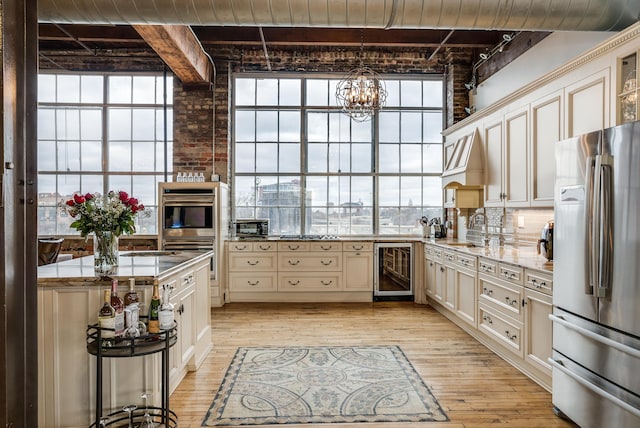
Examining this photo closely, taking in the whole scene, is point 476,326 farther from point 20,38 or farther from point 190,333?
point 20,38

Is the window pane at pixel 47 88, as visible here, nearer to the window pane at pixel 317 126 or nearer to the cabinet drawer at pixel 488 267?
the window pane at pixel 317 126

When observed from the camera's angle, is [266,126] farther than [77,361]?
Yes

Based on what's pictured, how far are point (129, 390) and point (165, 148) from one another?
453cm

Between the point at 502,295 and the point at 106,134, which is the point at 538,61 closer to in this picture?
the point at 502,295

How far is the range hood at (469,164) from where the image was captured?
4.72 meters

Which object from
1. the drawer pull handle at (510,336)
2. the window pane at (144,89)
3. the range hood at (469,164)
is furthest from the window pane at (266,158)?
the drawer pull handle at (510,336)

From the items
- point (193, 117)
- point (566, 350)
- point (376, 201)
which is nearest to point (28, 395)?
point (566, 350)

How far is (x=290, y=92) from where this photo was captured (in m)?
6.24

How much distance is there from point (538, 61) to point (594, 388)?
11.6 feet

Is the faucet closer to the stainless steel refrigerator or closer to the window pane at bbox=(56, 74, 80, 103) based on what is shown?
the stainless steel refrigerator

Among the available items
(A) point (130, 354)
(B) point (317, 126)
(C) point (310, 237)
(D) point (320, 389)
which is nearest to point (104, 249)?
(A) point (130, 354)

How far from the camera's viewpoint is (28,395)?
1953mm

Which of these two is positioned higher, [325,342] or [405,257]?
[405,257]

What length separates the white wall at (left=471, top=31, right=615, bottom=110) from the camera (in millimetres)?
3571
